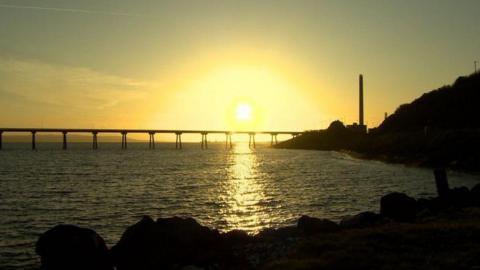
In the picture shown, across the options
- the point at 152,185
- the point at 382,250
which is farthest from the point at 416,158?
the point at 382,250

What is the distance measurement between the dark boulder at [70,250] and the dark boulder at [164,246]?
110 cm

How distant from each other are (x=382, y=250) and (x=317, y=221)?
5.69m

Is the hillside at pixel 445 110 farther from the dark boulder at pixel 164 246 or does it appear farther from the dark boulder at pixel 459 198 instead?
the dark boulder at pixel 164 246

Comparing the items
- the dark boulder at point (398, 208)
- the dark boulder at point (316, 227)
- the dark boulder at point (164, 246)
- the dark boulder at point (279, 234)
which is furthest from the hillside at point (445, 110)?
the dark boulder at point (164, 246)

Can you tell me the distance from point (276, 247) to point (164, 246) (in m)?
4.07

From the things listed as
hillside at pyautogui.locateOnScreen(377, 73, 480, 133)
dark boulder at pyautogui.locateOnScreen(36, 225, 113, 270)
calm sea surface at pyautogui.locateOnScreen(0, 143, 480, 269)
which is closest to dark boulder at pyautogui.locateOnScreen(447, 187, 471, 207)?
calm sea surface at pyautogui.locateOnScreen(0, 143, 480, 269)

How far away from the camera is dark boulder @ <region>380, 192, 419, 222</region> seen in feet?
81.0

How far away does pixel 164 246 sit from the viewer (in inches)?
722

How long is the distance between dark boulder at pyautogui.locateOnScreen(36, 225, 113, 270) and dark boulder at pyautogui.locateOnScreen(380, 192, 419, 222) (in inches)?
539

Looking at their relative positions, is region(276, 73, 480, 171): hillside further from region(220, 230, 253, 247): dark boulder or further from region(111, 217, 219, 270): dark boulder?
region(111, 217, 219, 270): dark boulder

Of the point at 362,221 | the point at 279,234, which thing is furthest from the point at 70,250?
the point at 362,221

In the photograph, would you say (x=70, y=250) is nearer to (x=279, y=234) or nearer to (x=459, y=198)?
(x=279, y=234)

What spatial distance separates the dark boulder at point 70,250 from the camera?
16766 millimetres

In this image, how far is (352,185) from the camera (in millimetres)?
54562
